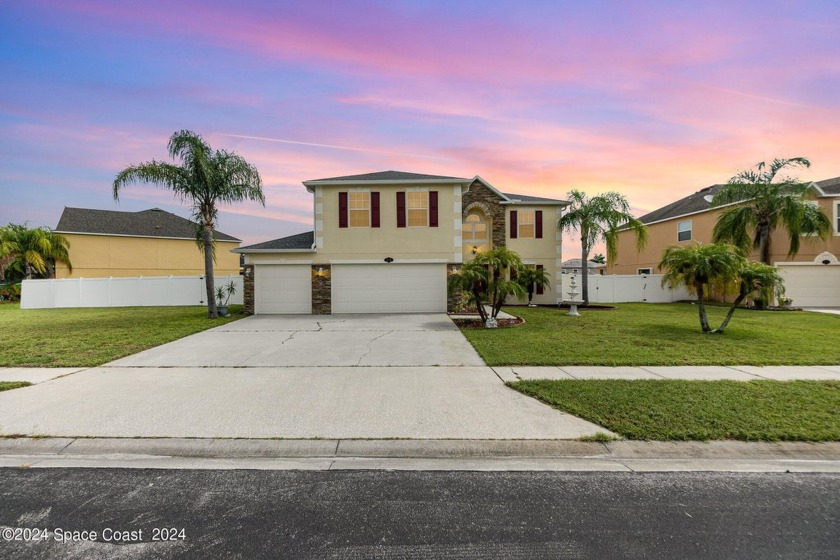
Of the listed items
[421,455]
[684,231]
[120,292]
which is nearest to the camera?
[421,455]

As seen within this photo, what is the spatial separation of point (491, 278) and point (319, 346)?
623 cm

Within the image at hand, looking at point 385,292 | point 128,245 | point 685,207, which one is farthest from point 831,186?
point 128,245

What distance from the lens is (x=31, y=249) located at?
2622 centimetres

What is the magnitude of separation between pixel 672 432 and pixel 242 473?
4738 millimetres

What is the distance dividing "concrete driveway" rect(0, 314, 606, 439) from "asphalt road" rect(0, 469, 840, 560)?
32.4 inches

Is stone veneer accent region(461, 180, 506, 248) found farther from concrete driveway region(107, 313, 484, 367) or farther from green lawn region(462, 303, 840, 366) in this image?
concrete driveway region(107, 313, 484, 367)

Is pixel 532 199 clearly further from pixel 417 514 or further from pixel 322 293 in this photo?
pixel 417 514

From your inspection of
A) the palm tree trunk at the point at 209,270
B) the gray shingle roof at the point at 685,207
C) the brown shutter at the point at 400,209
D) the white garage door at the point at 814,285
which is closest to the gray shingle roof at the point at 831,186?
the white garage door at the point at 814,285

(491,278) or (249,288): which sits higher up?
(491,278)

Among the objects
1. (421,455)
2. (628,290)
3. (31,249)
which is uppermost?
(31,249)

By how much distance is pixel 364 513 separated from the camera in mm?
2930

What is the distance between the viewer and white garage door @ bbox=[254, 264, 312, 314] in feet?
53.7

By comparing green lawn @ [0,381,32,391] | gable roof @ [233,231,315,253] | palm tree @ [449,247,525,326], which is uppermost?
gable roof @ [233,231,315,253]

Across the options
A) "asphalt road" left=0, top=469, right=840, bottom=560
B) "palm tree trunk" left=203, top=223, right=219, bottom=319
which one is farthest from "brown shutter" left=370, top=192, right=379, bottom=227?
"asphalt road" left=0, top=469, right=840, bottom=560
